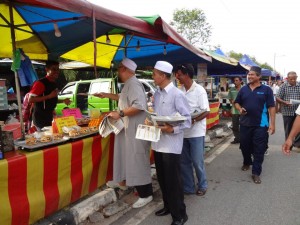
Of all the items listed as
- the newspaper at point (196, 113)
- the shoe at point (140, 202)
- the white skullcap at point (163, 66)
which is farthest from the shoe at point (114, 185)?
the white skullcap at point (163, 66)

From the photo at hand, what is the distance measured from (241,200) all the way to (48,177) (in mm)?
2522

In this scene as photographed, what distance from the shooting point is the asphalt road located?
3287mm

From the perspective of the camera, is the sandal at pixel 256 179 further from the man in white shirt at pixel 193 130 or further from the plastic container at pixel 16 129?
the plastic container at pixel 16 129

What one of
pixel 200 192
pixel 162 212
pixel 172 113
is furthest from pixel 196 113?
pixel 162 212

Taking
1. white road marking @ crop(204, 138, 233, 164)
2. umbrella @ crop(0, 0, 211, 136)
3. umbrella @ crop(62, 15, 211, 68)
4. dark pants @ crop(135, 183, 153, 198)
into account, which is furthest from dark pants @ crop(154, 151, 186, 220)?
white road marking @ crop(204, 138, 233, 164)

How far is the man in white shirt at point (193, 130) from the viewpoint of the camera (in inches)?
148

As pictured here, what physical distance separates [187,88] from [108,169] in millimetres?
1583

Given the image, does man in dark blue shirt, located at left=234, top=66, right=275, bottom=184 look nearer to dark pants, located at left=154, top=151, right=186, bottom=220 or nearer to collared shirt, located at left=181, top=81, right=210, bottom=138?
collared shirt, located at left=181, top=81, right=210, bottom=138

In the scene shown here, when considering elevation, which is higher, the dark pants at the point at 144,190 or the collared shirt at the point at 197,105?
the collared shirt at the point at 197,105

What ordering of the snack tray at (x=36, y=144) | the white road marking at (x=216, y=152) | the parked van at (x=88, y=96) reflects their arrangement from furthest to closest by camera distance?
the parked van at (x=88, y=96) < the white road marking at (x=216, y=152) < the snack tray at (x=36, y=144)

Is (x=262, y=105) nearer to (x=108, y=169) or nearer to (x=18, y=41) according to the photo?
(x=108, y=169)

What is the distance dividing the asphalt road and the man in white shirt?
0.77ft

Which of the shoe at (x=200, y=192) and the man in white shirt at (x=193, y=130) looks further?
the shoe at (x=200, y=192)

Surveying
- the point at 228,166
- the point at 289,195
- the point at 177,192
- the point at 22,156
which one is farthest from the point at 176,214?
the point at 228,166
